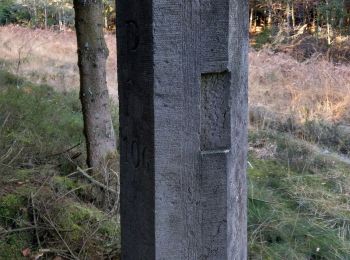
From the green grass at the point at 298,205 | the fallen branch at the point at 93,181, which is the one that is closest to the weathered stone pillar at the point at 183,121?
the green grass at the point at 298,205

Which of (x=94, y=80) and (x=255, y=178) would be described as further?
(x=255, y=178)

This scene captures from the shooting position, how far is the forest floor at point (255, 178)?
3107mm

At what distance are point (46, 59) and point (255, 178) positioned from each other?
26.7 feet

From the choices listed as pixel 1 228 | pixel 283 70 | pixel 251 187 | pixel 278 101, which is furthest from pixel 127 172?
pixel 283 70

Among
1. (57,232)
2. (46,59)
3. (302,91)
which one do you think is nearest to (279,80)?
(302,91)

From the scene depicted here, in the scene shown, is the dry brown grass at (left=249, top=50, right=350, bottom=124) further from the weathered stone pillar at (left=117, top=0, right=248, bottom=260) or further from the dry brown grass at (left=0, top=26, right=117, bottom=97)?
the weathered stone pillar at (left=117, top=0, right=248, bottom=260)

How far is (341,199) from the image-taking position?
14.3 feet

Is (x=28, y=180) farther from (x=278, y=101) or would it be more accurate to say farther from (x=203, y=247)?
(x=278, y=101)

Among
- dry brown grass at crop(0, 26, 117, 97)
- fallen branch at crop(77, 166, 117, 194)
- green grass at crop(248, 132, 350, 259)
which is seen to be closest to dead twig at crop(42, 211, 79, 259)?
fallen branch at crop(77, 166, 117, 194)

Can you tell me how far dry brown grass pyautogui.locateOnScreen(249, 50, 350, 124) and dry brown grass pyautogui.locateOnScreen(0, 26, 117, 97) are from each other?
2277mm

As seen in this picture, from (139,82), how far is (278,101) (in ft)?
20.4

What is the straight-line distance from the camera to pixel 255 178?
185 inches

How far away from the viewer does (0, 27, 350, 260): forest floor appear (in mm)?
3107

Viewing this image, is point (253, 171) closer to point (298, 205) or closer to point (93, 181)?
point (298, 205)
